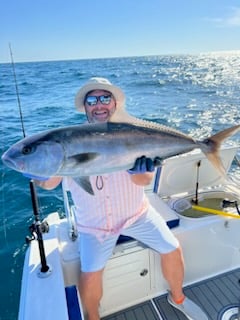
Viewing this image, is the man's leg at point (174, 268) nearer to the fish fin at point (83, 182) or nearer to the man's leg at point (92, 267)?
the man's leg at point (92, 267)

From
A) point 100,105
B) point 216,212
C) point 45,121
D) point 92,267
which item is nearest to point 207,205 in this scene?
point 216,212

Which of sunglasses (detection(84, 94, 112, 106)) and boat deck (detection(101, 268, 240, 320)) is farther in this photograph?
boat deck (detection(101, 268, 240, 320))

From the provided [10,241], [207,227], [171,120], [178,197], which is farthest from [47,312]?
[171,120]

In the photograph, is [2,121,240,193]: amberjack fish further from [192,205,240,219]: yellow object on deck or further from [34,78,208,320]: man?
[192,205,240,219]: yellow object on deck

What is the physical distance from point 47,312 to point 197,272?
5.40 ft

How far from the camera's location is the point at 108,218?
2.24 metres

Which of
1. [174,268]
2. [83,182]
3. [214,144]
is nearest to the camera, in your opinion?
[83,182]

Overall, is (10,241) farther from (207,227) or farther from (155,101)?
(155,101)

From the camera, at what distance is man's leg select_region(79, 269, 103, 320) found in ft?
7.06

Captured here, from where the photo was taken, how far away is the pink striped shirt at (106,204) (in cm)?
222

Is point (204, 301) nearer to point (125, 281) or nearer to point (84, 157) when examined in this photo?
point (125, 281)

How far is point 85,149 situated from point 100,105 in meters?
0.68

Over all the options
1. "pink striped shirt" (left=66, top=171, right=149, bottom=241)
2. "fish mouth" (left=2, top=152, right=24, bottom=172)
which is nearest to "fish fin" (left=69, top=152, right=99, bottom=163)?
"fish mouth" (left=2, top=152, right=24, bottom=172)

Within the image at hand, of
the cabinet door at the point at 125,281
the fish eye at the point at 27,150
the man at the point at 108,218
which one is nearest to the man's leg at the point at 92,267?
the man at the point at 108,218
